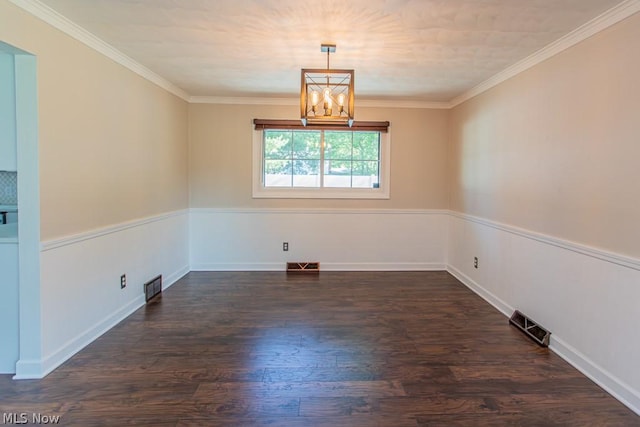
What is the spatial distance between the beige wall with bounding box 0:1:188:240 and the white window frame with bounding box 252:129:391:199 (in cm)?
121

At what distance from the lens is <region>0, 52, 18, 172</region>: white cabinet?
215 centimetres

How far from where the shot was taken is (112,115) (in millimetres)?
2953

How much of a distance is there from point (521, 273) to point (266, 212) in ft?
10.3

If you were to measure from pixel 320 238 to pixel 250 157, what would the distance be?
1.48m

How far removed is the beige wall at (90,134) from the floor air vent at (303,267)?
6.04ft

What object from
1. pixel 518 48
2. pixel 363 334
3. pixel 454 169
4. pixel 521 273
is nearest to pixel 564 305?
pixel 521 273

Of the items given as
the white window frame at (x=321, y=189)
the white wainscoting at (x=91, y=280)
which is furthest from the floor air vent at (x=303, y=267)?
the white wainscoting at (x=91, y=280)

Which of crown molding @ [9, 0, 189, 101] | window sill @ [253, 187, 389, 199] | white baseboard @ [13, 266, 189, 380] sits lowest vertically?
white baseboard @ [13, 266, 189, 380]

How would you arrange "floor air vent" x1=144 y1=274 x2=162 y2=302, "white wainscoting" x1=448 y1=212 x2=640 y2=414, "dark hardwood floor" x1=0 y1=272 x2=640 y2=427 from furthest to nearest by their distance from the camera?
"floor air vent" x1=144 y1=274 x2=162 y2=302, "white wainscoting" x1=448 y1=212 x2=640 y2=414, "dark hardwood floor" x1=0 y1=272 x2=640 y2=427

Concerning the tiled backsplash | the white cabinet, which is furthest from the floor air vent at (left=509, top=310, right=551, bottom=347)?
the tiled backsplash

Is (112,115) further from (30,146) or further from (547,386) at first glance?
(547,386)

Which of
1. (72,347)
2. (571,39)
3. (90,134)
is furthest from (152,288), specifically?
(571,39)

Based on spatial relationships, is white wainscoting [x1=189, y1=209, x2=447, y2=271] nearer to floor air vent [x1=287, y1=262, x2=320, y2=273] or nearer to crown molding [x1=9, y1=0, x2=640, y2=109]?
floor air vent [x1=287, y1=262, x2=320, y2=273]

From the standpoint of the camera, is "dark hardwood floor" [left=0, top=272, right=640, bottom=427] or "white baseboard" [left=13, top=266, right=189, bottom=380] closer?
"dark hardwood floor" [left=0, top=272, right=640, bottom=427]
